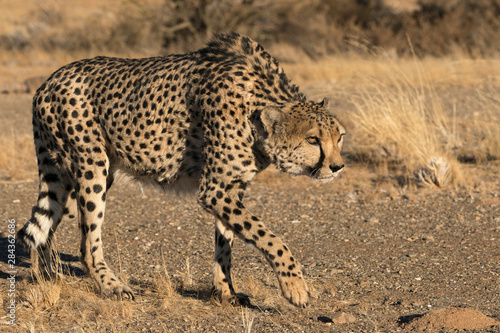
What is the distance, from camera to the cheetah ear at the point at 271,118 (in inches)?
161

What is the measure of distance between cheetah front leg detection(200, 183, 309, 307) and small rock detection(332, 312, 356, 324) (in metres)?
0.33

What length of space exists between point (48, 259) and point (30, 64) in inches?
490

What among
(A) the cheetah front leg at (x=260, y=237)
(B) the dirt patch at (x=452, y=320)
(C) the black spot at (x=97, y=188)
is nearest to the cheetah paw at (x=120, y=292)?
(C) the black spot at (x=97, y=188)

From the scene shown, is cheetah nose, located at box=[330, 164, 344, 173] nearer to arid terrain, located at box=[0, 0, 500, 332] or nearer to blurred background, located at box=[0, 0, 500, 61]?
arid terrain, located at box=[0, 0, 500, 332]

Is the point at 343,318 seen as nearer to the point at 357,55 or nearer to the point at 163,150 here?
the point at 163,150

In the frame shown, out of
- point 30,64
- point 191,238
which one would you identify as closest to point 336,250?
point 191,238

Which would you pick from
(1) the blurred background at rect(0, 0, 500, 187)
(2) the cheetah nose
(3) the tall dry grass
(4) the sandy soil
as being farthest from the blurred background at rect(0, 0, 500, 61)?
(2) the cheetah nose

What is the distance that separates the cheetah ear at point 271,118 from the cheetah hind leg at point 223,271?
2.31 ft

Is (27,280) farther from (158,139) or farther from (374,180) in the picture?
(374,180)

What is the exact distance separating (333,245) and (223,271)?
1.43 meters

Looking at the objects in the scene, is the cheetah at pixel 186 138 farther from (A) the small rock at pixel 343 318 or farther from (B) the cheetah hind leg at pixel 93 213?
(A) the small rock at pixel 343 318

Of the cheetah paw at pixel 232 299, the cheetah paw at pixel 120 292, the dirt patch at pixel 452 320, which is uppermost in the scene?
the dirt patch at pixel 452 320

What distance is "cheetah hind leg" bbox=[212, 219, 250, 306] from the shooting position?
445 cm

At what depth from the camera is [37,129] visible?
500 cm
